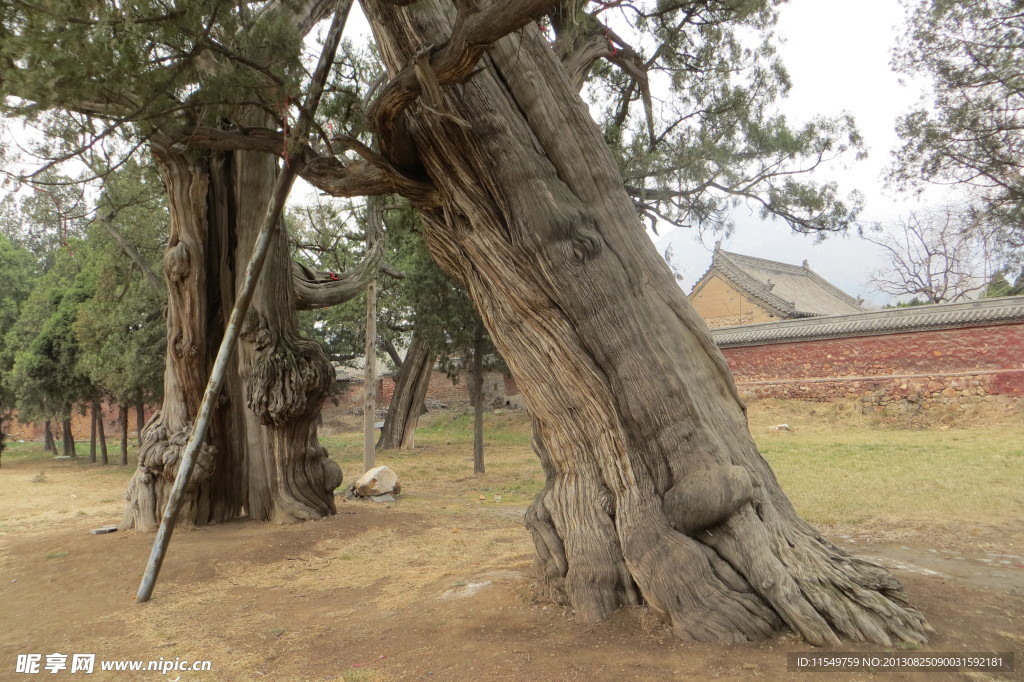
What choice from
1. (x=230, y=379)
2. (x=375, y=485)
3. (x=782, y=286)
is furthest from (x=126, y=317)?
(x=782, y=286)

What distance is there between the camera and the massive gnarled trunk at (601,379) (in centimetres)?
385

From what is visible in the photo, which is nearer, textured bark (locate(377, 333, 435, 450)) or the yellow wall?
textured bark (locate(377, 333, 435, 450))

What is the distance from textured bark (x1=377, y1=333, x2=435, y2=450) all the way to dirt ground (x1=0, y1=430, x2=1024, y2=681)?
9782 mm

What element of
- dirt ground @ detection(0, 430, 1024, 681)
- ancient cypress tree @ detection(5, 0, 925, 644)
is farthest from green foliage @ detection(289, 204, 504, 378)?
ancient cypress tree @ detection(5, 0, 925, 644)

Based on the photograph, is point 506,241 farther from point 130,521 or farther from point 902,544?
point 130,521

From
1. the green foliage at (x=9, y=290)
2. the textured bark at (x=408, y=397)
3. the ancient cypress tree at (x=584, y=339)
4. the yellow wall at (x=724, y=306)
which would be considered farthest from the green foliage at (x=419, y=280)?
the yellow wall at (x=724, y=306)

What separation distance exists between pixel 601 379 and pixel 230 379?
586 centimetres

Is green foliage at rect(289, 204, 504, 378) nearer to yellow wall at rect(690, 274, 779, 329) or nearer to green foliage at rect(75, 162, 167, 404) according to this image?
green foliage at rect(75, 162, 167, 404)

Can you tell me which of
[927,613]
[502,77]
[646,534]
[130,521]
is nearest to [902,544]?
[927,613]

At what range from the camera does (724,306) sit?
2903 cm

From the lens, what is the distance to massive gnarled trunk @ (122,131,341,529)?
8.03 m

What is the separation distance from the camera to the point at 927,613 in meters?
3.98

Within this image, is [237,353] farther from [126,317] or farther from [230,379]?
Answer: [126,317]

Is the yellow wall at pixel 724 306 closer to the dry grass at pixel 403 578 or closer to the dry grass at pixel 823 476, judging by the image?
the dry grass at pixel 823 476
